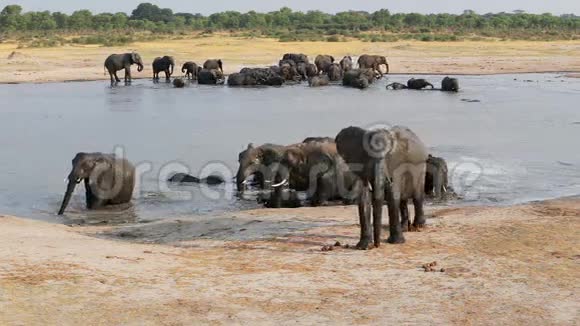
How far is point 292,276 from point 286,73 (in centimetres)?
3194

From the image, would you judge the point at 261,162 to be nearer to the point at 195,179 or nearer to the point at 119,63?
the point at 195,179

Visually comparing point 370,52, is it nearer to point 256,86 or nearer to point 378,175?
point 256,86

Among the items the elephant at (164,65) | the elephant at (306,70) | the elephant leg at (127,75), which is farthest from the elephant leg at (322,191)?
the elephant at (306,70)

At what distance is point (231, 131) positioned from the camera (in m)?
23.0

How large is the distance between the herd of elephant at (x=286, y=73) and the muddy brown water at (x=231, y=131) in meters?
0.86

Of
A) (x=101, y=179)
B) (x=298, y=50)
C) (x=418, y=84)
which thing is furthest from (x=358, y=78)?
(x=101, y=179)

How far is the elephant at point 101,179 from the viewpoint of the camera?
1423cm

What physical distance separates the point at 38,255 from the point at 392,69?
1569 inches

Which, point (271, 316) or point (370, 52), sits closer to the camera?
point (271, 316)

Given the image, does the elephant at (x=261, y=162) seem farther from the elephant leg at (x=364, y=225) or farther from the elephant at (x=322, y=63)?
the elephant at (x=322, y=63)

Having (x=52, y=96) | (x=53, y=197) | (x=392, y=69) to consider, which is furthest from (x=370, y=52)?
(x=53, y=197)

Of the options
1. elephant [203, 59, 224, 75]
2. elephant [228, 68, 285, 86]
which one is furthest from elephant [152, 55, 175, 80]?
elephant [228, 68, 285, 86]

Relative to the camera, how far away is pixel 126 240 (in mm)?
11414

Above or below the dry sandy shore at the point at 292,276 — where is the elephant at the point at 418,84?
below
